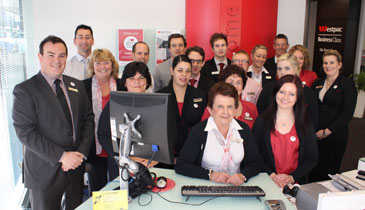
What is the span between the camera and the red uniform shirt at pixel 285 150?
97.6 inches

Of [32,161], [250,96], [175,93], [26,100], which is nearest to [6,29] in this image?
[26,100]

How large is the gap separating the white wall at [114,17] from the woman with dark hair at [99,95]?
85.1 inches

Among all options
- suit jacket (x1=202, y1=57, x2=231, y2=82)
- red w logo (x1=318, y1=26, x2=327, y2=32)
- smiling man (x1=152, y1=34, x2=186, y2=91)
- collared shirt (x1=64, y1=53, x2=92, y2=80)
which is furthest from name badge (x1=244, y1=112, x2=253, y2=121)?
red w logo (x1=318, y1=26, x2=327, y2=32)

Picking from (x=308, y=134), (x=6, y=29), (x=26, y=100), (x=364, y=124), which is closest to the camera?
(x=26, y=100)

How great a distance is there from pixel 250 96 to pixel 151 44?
2.40 metres

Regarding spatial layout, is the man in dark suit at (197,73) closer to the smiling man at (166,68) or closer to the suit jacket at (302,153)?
the smiling man at (166,68)

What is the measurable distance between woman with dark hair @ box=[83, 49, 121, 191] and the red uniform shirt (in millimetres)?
1662

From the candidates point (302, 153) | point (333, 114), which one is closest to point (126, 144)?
point (302, 153)

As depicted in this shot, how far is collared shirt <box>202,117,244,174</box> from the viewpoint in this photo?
223 cm

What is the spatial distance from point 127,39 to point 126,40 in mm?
25

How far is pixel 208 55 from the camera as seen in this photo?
16.3 ft

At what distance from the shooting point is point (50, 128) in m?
2.22

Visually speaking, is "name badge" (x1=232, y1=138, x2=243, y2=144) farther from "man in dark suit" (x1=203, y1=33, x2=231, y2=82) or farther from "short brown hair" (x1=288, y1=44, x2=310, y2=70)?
"short brown hair" (x1=288, y1=44, x2=310, y2=70)

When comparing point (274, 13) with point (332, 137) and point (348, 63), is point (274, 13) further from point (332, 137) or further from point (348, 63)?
point (348, 63)
